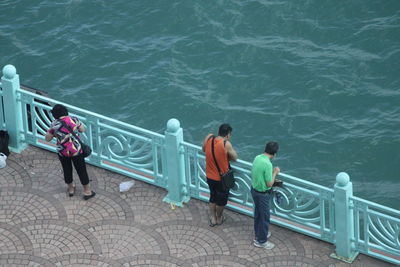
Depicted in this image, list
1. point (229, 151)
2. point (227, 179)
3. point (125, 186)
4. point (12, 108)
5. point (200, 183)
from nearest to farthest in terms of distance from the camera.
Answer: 1. point (229, 151)
2. point (227, 179)
3. point (200, 183)
4. point (125, 186)
5. point (12, 108)

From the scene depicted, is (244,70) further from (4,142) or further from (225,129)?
(225,129)

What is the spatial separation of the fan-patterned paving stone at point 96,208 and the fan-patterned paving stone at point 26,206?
167 mm

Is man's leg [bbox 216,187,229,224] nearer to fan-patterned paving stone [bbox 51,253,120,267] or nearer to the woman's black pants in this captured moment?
fan-patterned paving stone [bbox 51,253,120,267]

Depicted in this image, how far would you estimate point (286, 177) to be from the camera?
49.1ft

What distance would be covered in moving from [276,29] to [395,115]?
4.78 m

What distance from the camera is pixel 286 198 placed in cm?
1510

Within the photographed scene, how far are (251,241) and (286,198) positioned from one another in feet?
3.02

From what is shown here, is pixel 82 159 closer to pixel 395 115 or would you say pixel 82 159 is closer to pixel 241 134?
pixel 241 134

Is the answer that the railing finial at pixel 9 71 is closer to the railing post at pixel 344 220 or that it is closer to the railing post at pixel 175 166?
the railing post at pixel 175 166

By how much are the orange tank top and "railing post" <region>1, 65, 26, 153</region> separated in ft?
13.6

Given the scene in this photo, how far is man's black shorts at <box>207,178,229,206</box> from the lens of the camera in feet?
50.0

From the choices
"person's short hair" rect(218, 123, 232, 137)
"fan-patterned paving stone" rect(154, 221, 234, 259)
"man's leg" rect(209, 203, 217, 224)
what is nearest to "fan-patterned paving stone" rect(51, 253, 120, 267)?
"fan-patterned paving stone" rect(154, 221, 234, 259)

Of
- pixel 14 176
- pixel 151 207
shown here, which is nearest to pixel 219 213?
→ pixel 151 207

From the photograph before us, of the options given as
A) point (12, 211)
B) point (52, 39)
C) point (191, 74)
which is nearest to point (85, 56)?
point (52, 39)
